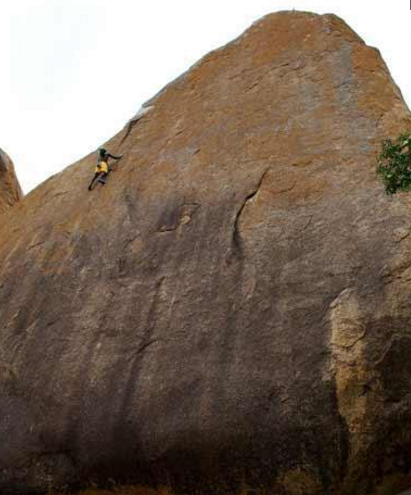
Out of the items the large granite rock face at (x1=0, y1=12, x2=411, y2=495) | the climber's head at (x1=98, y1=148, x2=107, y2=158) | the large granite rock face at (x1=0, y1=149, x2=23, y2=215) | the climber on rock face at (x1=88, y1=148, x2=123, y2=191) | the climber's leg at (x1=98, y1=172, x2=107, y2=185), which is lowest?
the large granite rock face at (x1=0, y1=12, x2=411, y2=495)

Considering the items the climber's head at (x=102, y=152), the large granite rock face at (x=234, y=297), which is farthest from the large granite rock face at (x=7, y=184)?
the climber's head at (x=102, y=152)

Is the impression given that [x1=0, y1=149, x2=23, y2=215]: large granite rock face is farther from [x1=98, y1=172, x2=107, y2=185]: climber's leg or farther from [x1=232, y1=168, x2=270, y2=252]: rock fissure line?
[x1=232, y1=168, x2=270, y2=252]: rock fissure line

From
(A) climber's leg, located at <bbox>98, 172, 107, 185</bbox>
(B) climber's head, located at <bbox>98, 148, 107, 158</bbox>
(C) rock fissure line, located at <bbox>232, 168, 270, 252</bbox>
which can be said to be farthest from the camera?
(B) climber's head, located at <bbox>98, 148, 107, 158</bbox>

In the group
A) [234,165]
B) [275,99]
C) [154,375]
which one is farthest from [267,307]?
[275,99]

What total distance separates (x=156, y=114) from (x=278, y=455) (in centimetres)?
792

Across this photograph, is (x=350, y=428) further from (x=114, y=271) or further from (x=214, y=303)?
(x=114, y=271)

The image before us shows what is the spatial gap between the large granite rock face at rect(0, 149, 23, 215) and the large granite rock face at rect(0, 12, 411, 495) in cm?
615

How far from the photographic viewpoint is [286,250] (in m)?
9.56

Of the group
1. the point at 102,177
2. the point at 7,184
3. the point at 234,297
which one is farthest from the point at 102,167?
the point at 7,184

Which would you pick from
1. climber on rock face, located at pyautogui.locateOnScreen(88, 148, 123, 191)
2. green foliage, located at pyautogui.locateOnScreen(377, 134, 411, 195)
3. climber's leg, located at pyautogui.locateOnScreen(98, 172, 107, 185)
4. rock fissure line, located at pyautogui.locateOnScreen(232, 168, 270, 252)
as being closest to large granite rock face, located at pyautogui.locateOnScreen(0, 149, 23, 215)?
climber on rock face, located at pyautogui.locateOnScreen(88, 148, 123, 191)

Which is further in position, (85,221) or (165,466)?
(85,221)

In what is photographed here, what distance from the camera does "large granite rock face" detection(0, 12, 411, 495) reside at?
320 inches

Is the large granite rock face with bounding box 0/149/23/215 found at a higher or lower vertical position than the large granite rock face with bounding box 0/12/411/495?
higher

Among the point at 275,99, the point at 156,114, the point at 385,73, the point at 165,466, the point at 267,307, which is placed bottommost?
the point at 165,466
